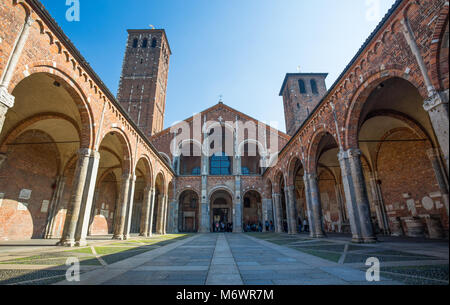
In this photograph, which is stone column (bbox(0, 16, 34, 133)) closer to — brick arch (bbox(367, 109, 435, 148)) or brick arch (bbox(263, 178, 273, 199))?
brick arch (bbox(367, 109, 435, 148))

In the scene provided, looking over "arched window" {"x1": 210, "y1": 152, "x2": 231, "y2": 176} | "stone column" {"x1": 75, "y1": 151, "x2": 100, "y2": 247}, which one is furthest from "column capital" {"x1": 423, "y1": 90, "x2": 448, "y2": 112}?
"arched window" {"x1": 210, "y1": 152, "x2": 231, "y2": 176}

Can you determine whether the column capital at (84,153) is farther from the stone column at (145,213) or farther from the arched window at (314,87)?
the arched window at (314,87)

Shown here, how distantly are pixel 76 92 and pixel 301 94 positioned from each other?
2946 cm

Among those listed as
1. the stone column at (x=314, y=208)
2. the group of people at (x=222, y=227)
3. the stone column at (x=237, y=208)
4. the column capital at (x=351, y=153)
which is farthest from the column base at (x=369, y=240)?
the group of people at (x=222, y=227)

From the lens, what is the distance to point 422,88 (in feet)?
17.0

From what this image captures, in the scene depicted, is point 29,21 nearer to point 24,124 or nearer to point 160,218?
point 24,124

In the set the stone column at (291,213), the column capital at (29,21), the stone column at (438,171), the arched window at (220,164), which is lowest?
the stone column at (291,213)

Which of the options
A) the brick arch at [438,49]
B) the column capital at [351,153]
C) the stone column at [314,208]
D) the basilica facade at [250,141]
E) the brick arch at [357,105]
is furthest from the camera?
the stone column at [314,208]

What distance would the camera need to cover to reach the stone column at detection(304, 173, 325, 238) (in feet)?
37.0

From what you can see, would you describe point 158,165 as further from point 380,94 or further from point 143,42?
point 143,42

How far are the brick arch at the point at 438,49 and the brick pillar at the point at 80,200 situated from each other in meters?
11.2

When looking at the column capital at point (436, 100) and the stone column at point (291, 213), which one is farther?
the stone column at point (291, 213)

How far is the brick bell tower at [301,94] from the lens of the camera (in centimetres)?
2984
